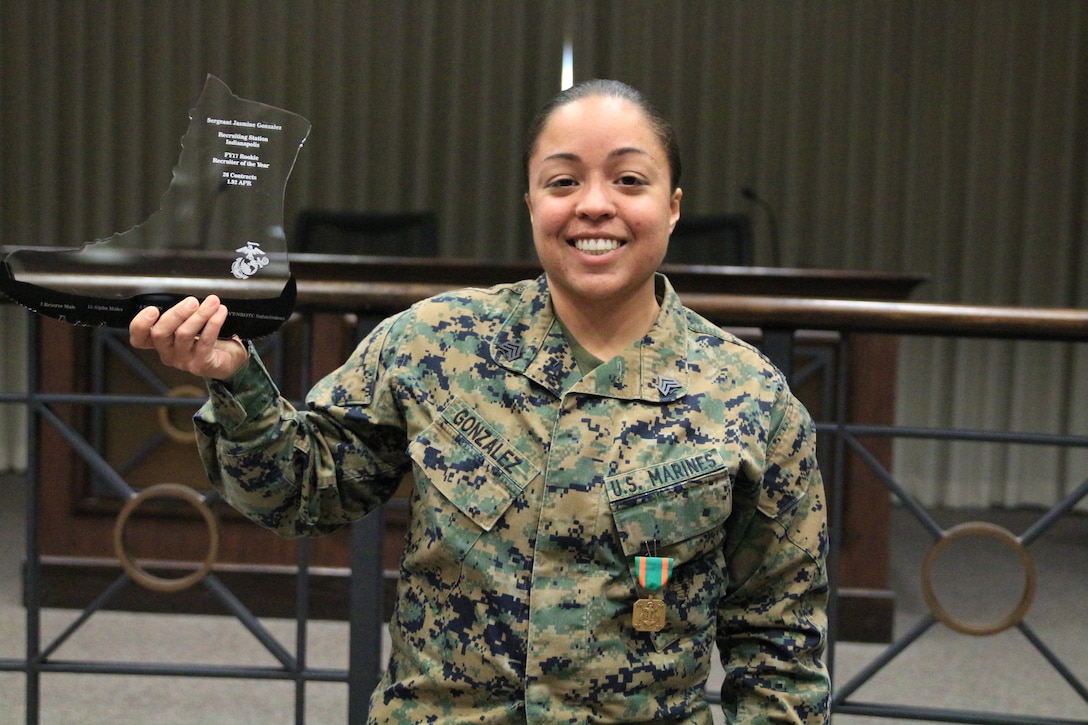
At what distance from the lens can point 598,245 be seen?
1024 mm

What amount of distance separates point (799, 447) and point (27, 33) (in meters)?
5.28

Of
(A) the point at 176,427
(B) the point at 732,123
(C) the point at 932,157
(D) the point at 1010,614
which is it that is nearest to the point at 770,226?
(B) the point at 732,123

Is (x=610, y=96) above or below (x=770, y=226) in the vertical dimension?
below

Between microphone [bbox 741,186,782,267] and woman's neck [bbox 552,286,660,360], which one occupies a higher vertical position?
microphone [bbox 741,186,782,267]

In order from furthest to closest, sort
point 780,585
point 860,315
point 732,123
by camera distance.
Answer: point 732,123
point 860,315
point 780,585

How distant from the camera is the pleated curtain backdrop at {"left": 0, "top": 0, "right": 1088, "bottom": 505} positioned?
16.9ft

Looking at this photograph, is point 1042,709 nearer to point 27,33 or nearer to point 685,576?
point 685,576

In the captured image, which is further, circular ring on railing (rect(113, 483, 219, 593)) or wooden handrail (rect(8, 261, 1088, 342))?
circular ring on railing (rect(113, 483, 219, 593))

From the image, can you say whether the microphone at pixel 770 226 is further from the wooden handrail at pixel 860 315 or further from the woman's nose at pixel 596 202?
the woman's nose at pixel 596 202

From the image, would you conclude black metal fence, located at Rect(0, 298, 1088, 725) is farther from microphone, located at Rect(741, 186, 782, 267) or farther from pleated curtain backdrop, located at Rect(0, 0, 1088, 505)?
pleated curtain backdrop, located at Rect(0, 0, 1088, 505)

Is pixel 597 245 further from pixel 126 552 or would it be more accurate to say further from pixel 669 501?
pixel 126 552

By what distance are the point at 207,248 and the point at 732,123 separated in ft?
15.2

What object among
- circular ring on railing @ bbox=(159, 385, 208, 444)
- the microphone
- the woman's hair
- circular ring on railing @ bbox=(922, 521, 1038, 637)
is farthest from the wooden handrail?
the microphone

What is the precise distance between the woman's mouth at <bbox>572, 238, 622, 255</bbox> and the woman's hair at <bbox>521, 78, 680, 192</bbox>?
10cm
